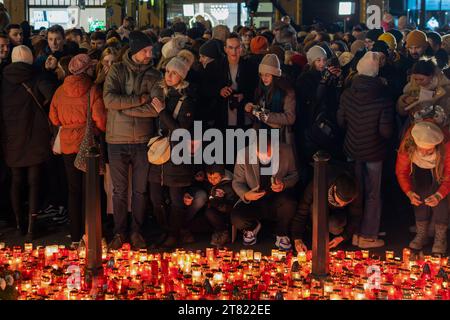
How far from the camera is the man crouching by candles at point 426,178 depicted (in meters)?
9.52

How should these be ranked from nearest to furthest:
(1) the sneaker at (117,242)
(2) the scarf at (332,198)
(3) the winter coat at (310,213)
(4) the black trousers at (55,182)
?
(2) the scarf at (332,198) → (3) the winter coat at (310,213) → (1) the sneaker at (117,242) → (4) the black trousers at (55,182)

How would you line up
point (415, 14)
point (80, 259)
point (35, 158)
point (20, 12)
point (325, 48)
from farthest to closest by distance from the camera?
point (20, 12) → point (415, 14) → point (325, 48) → point (35, 158) → point (80, 259)

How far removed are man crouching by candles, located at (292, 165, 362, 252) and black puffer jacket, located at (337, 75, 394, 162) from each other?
454 mm

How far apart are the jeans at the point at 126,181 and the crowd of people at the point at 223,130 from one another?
1cm

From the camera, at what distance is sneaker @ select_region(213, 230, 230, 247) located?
10078mm

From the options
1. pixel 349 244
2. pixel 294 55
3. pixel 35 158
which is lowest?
pixel 349 244

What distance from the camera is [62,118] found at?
9.91m

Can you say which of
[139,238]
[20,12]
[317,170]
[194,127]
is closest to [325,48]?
[194,127]

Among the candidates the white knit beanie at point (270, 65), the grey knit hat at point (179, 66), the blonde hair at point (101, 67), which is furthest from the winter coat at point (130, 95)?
the white knit beanie at point (270, 65)

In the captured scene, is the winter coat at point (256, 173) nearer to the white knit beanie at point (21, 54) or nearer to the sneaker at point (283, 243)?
the sneaker at point (283, 243)

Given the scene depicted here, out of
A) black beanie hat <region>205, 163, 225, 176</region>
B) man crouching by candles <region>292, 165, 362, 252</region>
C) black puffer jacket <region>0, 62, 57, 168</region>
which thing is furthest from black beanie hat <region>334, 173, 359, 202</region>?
black puffer jacket <region>0, 62, 57, 168</region>

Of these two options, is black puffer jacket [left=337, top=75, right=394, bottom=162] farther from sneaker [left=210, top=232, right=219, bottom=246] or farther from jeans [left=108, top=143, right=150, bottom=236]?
jeans [left=108, top=143, right=150, bottom=236]

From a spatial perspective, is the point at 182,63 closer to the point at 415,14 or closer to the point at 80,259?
the point at 80,259

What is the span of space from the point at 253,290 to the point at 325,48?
14.3ft
